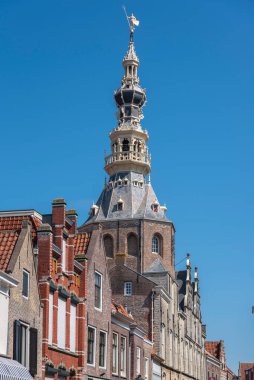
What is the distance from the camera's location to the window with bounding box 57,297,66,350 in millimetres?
35188

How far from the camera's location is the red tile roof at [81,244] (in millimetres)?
42263

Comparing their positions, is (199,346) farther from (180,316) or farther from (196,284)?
(180,316)

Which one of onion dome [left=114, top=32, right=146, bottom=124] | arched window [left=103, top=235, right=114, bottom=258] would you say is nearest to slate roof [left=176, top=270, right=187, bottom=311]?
arched window [left=103, top=235, right=114, bottom=258]

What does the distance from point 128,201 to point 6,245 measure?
157 ft

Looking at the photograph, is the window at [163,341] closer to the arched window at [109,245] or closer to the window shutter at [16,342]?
the arched window at [109,245]

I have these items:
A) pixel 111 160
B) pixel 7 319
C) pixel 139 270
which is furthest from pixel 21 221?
pixel 111 160

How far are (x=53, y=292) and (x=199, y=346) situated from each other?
200 feet

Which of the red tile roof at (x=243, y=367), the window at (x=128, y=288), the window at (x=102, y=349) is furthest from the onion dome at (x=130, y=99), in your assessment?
the red tile roof at (x=243, y=367)

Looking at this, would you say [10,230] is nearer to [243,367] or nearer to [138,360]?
[138,360]

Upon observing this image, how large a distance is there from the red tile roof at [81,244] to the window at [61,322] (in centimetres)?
607

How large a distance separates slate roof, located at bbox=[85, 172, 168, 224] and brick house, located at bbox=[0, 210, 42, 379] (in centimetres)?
4450

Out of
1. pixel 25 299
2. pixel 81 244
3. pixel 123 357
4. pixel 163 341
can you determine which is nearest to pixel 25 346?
pixel 25 299

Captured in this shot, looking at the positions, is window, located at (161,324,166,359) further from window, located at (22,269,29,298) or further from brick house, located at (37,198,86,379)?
window, located at (22,269,29,298)

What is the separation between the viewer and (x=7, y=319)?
93.4ft
